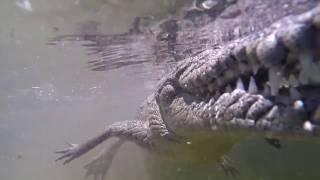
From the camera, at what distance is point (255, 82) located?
3336mm

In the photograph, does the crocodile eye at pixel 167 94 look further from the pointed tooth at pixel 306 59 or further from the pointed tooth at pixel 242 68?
the pointed tooth at pixel 306 59

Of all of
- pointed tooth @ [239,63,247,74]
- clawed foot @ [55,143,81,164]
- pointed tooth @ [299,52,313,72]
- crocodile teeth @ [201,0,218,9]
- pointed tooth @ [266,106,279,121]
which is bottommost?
clawed foot @ [55,143,81,164]

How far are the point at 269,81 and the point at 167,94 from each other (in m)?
2.71

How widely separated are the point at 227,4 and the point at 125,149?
7922mm

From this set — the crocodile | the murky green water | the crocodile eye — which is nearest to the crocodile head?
the crocodile

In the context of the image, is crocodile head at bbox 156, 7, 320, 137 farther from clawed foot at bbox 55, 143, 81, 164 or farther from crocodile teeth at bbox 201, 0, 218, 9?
clawed foot at bbox 55, 143, 81, 164

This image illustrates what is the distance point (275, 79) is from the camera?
303 centimetres

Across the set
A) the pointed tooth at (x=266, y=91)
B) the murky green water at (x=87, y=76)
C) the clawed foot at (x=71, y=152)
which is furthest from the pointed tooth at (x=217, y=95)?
the clawed foot at (x=71, y=152)

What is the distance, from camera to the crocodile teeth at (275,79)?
3.00 m

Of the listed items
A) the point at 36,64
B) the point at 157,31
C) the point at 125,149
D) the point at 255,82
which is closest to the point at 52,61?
the point at 36,64

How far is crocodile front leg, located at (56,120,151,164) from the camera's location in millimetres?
8305

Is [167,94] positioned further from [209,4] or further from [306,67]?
[306,67]

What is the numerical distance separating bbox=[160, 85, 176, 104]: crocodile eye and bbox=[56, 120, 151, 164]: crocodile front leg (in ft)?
6.69

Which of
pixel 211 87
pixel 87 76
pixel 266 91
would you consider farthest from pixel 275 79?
pixel 87 76
